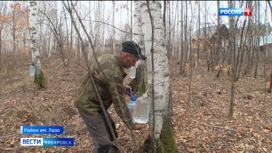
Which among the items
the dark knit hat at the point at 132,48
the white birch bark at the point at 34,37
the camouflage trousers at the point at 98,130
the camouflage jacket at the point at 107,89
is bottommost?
the camouflage trousers at the point at 98,130

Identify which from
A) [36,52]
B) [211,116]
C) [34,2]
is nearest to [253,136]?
[211,116]

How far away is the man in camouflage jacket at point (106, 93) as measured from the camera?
2097 millimetres

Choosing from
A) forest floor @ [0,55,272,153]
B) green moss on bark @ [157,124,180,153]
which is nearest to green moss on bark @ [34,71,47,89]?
forest floor @ [0,55,272,153]

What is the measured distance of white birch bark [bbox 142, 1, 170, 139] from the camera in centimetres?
229

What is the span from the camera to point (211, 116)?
13.9 ft

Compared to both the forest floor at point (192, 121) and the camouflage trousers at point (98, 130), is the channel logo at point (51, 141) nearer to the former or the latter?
the camouflage trousers at point (98, 130)

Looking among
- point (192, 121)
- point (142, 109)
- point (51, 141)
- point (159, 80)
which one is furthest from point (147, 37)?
point (192, 121)

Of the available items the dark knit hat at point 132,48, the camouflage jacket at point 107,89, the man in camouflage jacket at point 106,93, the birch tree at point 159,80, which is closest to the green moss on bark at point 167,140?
the birch tree at point 159,80

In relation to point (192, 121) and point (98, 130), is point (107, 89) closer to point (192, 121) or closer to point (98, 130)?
point (98, 130)

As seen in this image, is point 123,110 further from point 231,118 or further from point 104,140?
point 231,118

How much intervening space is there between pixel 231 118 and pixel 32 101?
5.16m

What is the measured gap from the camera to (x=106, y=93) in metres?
2.26

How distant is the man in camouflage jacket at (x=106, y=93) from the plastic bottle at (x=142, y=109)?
19cm

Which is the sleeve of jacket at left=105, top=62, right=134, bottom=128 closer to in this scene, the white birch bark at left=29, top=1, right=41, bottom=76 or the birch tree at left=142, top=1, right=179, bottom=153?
the birch tree at left=142, top=1, right=179, bottom=153
